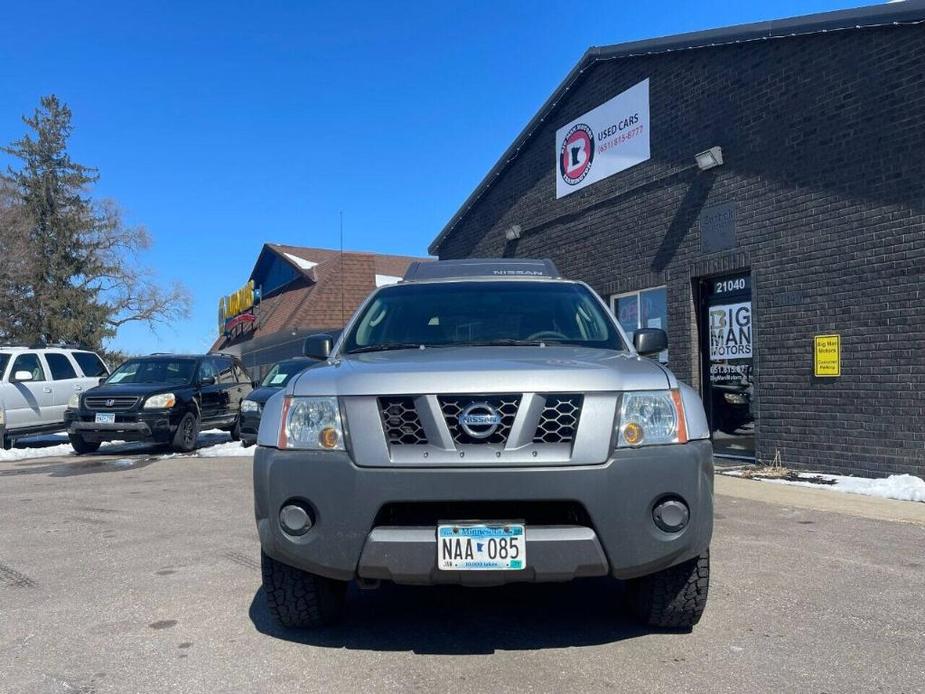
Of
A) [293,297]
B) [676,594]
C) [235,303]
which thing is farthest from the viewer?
[235,303]

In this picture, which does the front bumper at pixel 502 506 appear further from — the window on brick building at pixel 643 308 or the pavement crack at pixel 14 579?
the window on brick building at pixel 643 308

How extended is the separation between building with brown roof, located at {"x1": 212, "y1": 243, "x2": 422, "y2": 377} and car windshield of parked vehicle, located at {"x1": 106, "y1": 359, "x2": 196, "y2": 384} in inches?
404

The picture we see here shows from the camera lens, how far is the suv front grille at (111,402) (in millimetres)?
12141

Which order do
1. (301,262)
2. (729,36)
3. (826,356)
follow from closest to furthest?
(826,356)
(729,36)
(301,262)

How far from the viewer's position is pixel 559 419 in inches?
129

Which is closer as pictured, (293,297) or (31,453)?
(31,453)

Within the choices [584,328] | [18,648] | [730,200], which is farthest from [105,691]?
[730,200]

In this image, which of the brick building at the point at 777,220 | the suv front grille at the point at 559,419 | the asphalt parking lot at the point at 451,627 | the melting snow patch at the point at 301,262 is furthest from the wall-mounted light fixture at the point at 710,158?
the melting snow patch at the point at 301,262

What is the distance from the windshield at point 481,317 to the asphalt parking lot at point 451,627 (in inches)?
56.9

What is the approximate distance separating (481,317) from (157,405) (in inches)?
358

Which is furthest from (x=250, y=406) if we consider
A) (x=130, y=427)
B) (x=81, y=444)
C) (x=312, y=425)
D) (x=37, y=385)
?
(x=312, y=425)

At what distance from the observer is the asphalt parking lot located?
3.21 metres

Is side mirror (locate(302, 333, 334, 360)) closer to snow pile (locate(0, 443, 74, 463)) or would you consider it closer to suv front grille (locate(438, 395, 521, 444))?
suv front grille (locate(438, 395, 521, 444))

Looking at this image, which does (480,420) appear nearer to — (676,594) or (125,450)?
(676,594)
